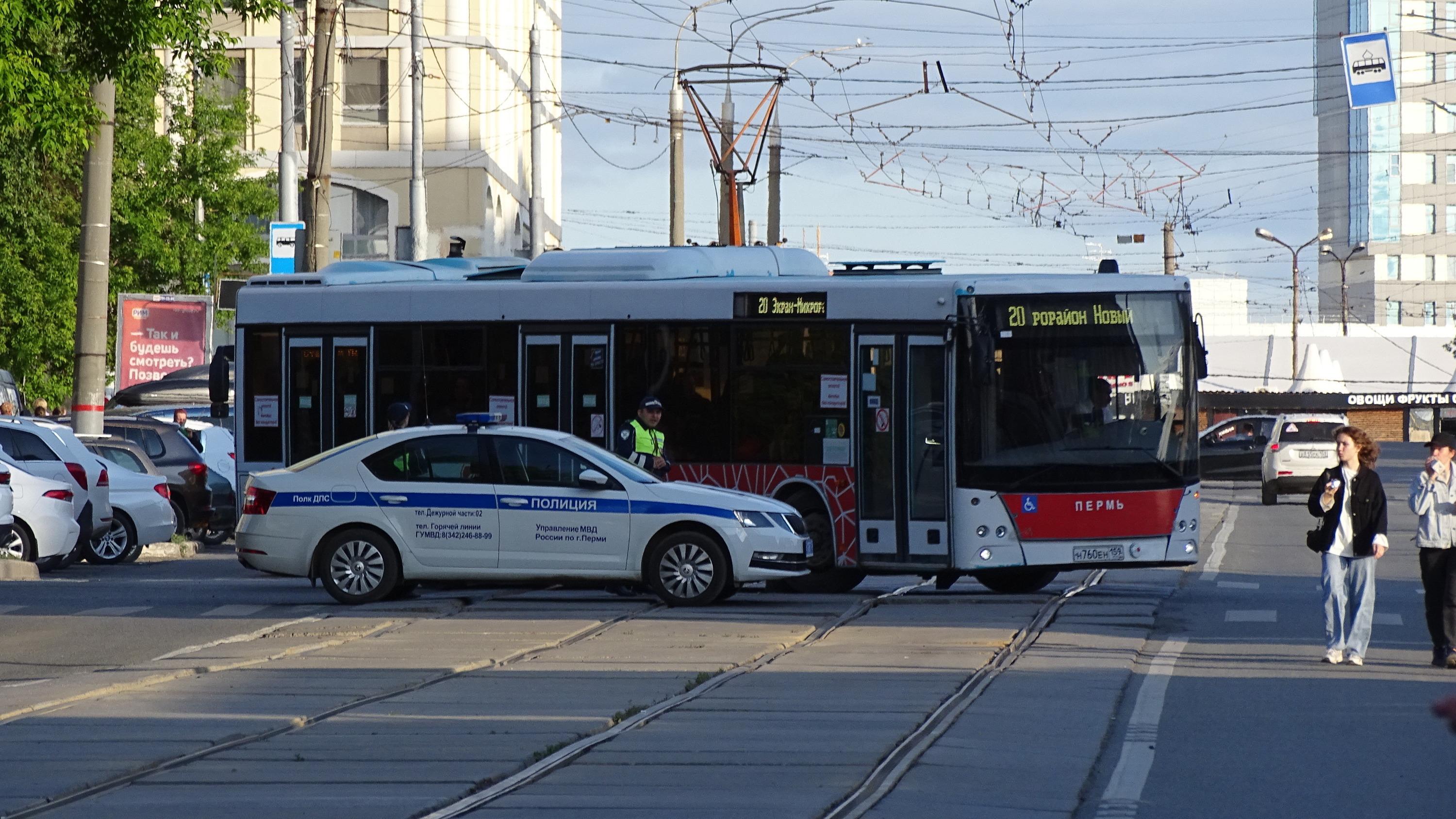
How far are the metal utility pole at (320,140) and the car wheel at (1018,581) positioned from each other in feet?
38.4

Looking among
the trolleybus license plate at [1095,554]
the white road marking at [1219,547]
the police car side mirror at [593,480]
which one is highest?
the police car side mirror at [593,480]

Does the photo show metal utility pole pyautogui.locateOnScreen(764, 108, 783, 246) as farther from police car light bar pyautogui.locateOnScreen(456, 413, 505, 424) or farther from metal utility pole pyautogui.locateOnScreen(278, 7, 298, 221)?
police car light bar pyautogui.locateOnScreen(456, 413, 505, 424)

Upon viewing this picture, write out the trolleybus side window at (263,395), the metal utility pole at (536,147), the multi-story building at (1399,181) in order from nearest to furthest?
the trolleybus side window at (263,395)
the metal utility pole at (536,147)
the multi-story building at (1399,181)

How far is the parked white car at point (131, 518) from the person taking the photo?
22.1m

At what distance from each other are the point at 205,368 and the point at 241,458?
1648 centimetres

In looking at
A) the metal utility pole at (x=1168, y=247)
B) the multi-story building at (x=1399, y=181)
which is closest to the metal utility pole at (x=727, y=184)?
the metal utility pole at (x=1168, y=247)

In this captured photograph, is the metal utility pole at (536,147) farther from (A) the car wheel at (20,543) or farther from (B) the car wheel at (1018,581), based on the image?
(B) the car wheel at (1018,581)

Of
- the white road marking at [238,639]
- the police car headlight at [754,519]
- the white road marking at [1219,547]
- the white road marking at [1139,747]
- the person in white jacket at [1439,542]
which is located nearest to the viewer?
the white road marking at [1139,747]

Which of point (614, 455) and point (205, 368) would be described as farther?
point (205, 368)

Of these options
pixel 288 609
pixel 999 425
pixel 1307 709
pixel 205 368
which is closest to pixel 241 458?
pixel 288 609

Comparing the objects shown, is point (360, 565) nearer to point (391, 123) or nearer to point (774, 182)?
point (774, 182)

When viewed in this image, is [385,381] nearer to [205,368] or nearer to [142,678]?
[142,678]

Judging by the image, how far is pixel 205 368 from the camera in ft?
114

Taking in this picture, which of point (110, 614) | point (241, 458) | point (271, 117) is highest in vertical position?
point (271, 117)
